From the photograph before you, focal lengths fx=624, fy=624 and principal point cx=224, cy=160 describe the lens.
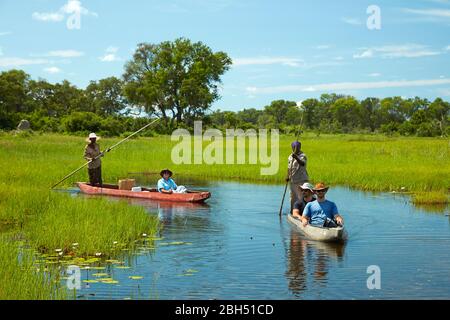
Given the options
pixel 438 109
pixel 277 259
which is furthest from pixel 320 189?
pixel 438 109

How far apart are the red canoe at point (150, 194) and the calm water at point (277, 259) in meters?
0.44

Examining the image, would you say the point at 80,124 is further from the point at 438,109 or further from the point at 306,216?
the point at 438,109

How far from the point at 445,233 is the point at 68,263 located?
26.6 feet

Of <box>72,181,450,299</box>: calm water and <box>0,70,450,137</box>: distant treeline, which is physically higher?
<box>0,70,450,137</box>: distant treeline

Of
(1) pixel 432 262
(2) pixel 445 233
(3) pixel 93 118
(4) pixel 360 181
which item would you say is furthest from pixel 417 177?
(3) pixel 93 118

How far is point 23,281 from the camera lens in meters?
8.09

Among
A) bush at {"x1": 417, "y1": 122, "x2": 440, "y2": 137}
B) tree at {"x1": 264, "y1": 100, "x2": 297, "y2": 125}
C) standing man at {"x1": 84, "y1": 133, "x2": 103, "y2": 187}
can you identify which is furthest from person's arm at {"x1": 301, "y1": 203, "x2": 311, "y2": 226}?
tree at {"x1": 264, "y1": 100, "x2": 297, "y2": 125}

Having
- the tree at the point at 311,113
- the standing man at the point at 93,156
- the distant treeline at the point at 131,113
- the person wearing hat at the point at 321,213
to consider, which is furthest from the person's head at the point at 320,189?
the tree at the point at 311,113

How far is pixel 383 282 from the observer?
9453 mm

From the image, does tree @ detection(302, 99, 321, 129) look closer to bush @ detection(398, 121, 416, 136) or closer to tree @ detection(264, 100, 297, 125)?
tree @ detection(264, 100, 297, 125)

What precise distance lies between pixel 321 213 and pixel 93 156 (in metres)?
8.44

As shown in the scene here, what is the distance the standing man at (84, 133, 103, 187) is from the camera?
18.4 m

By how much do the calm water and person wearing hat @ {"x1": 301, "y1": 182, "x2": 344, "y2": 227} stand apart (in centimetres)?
47

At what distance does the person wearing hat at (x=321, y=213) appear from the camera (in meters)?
12.4
